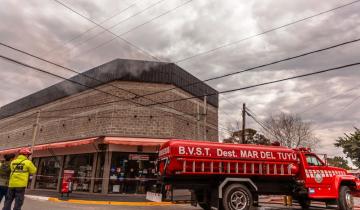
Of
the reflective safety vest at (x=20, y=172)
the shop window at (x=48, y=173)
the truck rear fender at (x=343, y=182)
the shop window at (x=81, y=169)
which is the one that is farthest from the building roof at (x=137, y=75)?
the reflective safety vest at (x=20, y=172)

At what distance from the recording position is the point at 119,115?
1997 cm

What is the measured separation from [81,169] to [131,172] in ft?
14.7

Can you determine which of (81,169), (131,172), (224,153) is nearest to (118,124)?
(131,172)

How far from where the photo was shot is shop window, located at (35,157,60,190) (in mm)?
23780

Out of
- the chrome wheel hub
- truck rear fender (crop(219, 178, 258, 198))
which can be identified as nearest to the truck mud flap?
truck rear fender (crop(219, 178, 258, 198))

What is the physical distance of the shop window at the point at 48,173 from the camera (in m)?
23.8

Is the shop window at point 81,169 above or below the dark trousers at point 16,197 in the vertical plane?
above

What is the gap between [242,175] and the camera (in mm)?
9109

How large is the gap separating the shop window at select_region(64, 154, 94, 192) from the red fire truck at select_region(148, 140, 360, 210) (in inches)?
491

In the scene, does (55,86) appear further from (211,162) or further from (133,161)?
(211,162)

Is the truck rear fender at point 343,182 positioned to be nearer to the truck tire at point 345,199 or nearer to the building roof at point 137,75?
the truck tire at point 345,199

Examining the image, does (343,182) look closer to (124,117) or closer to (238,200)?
(238,200)

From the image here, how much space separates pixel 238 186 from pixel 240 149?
118 centimetres

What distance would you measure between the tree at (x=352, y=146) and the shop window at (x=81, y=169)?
28023 millimetres
